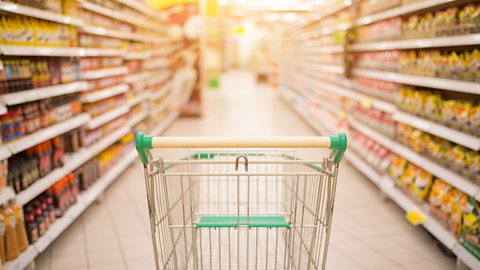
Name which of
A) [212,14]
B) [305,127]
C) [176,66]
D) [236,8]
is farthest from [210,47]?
[305,127]

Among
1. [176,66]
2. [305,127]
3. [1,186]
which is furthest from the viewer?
[176,66]

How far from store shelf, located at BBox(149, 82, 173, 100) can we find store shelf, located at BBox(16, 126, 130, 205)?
2.22 m

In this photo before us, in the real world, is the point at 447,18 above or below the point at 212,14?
below

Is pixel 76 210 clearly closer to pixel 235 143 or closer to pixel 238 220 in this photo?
pixel 238 220

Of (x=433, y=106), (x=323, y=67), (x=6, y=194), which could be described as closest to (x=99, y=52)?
(x=6, y=194)

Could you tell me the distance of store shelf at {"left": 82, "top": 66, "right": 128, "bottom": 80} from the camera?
358 centimetres

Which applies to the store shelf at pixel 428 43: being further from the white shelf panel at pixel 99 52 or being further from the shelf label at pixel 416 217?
the white shelf panel at pixel 99 52

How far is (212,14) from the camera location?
9.48 meters

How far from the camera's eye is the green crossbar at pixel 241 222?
1626 millimetres

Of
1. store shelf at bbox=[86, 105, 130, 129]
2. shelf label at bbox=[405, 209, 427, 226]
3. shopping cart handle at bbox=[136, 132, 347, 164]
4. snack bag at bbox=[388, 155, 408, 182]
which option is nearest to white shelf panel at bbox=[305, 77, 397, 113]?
snack bag at bbox=[388, 155, 408, 182]

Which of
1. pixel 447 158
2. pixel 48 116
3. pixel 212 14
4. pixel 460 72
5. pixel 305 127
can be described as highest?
pixel 212 14

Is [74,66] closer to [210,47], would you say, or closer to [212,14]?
[212,14]

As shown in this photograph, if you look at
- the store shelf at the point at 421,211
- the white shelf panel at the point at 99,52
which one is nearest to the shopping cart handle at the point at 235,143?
the store shelf at the point at 421,211

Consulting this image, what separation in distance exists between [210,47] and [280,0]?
3994 mm
